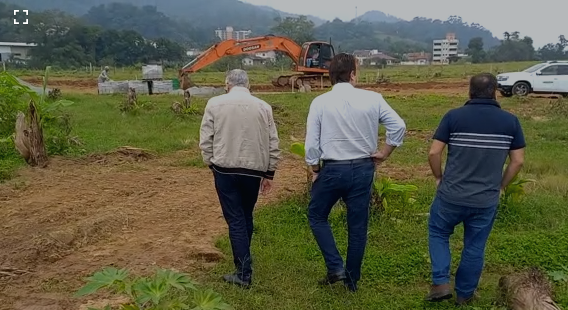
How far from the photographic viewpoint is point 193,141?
11906mm

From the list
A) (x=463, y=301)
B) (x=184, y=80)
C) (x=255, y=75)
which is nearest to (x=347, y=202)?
(x=463, y=301)

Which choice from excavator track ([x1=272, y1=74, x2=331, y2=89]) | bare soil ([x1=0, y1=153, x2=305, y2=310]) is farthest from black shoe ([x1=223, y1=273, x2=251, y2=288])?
excavator track ([x1=272, y1=74, x2=331, y2=89])

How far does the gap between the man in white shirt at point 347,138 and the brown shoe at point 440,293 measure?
73 cm

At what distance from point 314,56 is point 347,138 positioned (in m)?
22.2

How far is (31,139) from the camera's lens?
9422mm

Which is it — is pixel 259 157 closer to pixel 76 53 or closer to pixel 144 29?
pixel 76 53

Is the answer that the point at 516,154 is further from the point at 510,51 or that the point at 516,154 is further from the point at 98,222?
the point at 510,51

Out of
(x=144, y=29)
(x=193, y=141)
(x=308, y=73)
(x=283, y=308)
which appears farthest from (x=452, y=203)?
(x=144, y=29)

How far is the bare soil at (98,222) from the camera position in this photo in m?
5.23

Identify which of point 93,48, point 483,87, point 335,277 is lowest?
point 335,277

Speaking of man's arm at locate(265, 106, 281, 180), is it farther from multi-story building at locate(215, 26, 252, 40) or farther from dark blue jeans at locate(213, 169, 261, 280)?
multi-story building at locate(215, 26, 252, 40)

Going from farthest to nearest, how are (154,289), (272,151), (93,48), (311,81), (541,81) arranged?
(93,48) < (311,81) < (541,81) < (272,151) < (154,289)

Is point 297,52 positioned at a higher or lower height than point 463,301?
higher

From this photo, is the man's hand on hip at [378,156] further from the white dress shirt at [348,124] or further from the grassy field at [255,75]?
the grassy field at [255,75]
